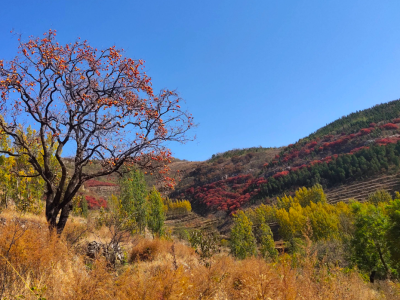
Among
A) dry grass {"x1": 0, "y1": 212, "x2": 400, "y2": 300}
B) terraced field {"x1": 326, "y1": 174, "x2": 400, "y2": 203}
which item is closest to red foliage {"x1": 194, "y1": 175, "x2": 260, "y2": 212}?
terraced field {"x1": 326, "y1": 174, "x2": 400, "y2": 203}

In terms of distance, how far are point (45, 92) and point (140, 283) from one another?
6610 millimetres

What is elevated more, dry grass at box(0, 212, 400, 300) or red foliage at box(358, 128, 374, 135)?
red foliage at box(358, 128, 374, 135)

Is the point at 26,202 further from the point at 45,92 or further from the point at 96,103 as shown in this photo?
the point at 96,103

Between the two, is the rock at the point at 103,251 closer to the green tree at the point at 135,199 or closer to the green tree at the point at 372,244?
the green tree at the point at 135,199

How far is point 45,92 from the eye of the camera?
23.7 ft

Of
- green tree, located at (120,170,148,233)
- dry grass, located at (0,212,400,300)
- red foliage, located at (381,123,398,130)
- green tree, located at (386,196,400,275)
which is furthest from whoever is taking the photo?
red foliage, located at (381,123,398,130)

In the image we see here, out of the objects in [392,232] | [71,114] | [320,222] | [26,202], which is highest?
[71,114]

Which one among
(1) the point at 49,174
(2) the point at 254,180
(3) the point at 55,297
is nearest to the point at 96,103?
(1) the point at 49,174

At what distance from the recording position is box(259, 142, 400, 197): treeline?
208ft

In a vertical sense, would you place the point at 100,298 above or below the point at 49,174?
below

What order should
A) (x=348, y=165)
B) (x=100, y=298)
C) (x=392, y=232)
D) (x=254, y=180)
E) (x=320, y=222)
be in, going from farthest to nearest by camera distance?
(x=254, y=180) → (x=348, y=165) → (x=320, y=222) → (x=392, y=232) → (x=100, y=298)

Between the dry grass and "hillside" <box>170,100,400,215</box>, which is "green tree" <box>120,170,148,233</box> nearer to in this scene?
the dry grass

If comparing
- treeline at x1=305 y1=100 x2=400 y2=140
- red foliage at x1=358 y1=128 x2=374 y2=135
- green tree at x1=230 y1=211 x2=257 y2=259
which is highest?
treeline at x1=305 y1=100 x2=400 y2=140

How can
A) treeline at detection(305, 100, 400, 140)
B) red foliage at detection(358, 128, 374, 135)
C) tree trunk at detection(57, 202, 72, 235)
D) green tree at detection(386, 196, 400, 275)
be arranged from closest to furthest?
1. tree trunk at detection(57, 202, 72, 235)
2. green tree at detection(386, 196, 400, 275)
3. red foliage at detection(358, 128, 374, 135)
4. treeline at detection(305, 100, 400, 140)
